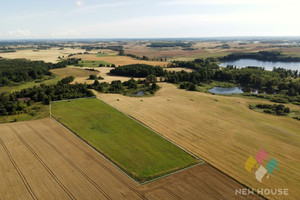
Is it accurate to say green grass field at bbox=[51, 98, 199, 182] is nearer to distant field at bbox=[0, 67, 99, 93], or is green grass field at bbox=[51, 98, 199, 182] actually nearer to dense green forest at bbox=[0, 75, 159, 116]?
dense green forest at bbox=[0, 75, 159, 116]

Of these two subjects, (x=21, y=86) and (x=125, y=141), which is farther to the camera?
(x=21, y=86)

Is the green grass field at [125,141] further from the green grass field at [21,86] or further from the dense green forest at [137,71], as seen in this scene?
the dense green forest at [137,71]

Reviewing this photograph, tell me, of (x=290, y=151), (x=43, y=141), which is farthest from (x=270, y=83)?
(x=43, y=141)

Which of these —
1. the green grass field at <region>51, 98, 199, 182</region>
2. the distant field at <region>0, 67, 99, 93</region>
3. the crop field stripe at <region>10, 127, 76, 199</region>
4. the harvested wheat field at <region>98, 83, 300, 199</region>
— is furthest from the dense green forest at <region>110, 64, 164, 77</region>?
the crop field stripe at <region>10, 127, 76, 199</region>

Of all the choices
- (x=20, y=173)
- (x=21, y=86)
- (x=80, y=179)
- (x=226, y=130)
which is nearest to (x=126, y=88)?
(x=21, y=86)

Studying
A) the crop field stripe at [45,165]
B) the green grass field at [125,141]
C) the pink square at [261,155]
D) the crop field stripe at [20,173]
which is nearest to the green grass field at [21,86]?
the green grass field at [125,141]

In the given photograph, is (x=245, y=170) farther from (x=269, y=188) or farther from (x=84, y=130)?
(x=84, y=130)

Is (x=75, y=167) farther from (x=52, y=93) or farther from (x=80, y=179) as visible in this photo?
(x=52, y=93)
